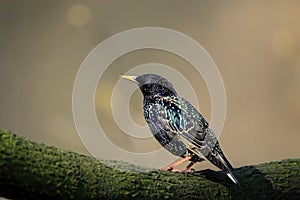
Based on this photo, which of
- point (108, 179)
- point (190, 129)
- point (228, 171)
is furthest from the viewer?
point (190, 129)

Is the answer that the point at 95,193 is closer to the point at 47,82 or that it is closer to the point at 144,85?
the point at 144,85

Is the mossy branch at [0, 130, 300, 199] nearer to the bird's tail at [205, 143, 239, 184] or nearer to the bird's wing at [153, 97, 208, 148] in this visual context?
the bird's tail at [205, 143, 239, 184]

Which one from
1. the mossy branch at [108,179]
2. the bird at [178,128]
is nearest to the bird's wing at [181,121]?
the bird at [178,128]

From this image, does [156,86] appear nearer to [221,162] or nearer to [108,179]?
[221,162]

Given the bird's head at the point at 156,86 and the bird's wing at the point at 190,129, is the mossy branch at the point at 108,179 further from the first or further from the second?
the bird's head at the point at 156,86

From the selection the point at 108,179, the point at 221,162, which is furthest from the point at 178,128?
the point at 108,179

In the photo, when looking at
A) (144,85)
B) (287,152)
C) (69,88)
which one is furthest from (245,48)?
(144,85)


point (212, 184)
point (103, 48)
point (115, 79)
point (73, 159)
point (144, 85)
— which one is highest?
point (103, 48)
